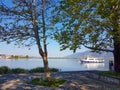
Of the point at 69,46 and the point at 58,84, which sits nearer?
the point at 58,84

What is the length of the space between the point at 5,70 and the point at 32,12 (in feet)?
41.4

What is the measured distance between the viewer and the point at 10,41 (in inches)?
977

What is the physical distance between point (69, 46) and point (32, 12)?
3.92m

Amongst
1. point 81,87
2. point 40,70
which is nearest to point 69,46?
point 81,87

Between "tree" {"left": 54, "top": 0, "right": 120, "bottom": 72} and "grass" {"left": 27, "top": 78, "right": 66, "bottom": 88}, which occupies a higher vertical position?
"tree" {"left": 54, "top": 0, "right": 120, "bottom": 72}

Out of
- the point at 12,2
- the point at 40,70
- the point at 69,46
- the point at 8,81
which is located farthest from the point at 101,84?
the point at 40,70

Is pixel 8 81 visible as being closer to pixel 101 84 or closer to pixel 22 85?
pixel 22 85

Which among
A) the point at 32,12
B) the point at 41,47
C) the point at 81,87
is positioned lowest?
the point at 81,87

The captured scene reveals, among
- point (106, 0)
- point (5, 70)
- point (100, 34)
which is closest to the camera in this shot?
point (106, 0)

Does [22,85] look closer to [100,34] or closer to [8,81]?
[8,81]

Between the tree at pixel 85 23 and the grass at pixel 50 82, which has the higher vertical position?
the tree at pixel 85 23

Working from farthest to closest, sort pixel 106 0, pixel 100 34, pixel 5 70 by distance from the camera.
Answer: pixel 5 70 → pixel 100 34 → pixel 106 0

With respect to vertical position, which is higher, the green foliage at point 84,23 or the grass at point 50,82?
the green foliage at point 84,23

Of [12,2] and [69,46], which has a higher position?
[12,2]
